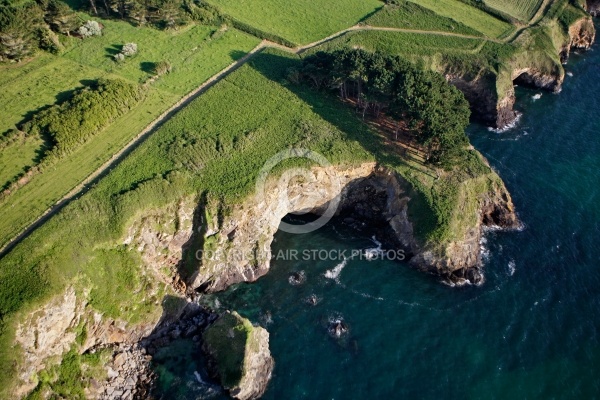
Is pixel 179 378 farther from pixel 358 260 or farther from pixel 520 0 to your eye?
pixel 520 0

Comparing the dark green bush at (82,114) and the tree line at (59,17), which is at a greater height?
the tree line at (59,17)

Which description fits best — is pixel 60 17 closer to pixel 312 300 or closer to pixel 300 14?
pixel 300 14

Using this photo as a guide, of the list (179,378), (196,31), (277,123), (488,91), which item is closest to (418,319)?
(179,378)

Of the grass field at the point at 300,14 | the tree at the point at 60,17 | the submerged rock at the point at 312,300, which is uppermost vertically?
the grass field at the point at 300,14

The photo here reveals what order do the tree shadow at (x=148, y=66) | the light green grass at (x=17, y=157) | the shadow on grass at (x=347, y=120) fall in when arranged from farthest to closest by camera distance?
the tree shadow at (x=148, y=66) → the shadow on grass at (x=347, y=120) → the light green grass at (x=17, y=157)

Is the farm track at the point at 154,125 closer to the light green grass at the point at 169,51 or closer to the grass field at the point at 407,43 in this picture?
the light green grass at the point at 169,51

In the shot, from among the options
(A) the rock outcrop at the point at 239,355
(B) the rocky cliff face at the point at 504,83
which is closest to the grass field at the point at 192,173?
(A) the rock outcrop at the point at 239,355

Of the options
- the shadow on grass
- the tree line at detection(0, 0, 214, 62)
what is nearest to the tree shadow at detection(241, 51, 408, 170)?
the shadow on grass

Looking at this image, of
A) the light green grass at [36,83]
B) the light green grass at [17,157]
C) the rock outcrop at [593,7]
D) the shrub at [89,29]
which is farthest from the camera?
the rock outcrop at [593,7]
